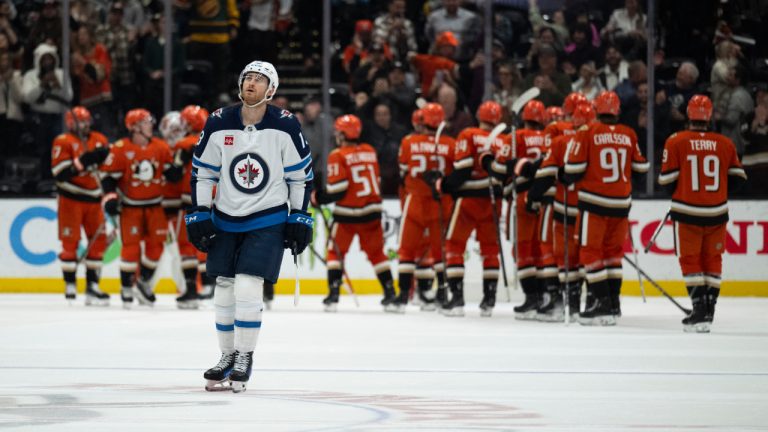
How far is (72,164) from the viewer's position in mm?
13719

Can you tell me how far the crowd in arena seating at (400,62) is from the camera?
1580 centimetres

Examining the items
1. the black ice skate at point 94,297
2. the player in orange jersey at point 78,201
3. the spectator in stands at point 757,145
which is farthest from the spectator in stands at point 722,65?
the black ice skate at point 94,297

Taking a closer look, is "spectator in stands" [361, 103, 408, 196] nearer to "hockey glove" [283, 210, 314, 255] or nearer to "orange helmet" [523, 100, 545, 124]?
"orange helmet" [523, 100, 545, 124]

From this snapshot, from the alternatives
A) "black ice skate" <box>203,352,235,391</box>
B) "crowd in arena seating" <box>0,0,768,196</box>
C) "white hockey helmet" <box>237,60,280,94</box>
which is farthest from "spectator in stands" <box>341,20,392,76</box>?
"black ice skate" <box>203,352,235,391</box>

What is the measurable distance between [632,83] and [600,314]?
16.9ft

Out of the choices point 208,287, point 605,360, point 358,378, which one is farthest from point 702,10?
point 358,378

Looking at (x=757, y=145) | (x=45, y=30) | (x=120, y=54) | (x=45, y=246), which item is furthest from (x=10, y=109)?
(x=757, y=145)

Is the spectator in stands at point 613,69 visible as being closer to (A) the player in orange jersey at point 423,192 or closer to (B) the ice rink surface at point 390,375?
(A) the player in orange jersey at point 423,192

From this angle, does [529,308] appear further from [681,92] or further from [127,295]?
[681,92]

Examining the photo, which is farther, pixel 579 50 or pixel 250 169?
pixel 579 50

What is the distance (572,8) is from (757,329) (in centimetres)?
614

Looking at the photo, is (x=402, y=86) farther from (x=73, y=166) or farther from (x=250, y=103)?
(x=250, y=103)

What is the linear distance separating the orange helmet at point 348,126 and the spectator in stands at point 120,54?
4447 mm

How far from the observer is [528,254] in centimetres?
1226
